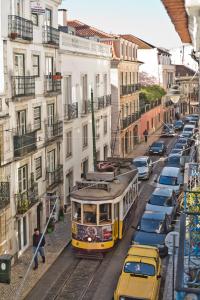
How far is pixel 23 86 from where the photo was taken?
24.9m

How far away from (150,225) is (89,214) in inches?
141

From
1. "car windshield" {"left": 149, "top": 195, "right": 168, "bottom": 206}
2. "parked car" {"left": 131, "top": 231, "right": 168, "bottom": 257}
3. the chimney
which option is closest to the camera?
"parked car" {"left": 131, "top": 231, "right": 168, "bottom": 257}

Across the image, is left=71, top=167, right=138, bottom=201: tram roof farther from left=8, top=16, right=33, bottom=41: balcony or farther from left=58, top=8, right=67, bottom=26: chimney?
left=58, top=8, right=67, bottom=26: chimney

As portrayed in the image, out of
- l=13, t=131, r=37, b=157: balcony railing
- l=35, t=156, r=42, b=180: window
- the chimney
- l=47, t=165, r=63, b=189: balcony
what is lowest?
l=47, t=165, r=63, b=189: balcony

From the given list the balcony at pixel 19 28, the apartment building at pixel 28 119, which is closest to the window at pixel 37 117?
the apartment building at pixel 28 119

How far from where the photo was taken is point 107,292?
19.9 meters

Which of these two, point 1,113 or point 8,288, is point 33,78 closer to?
point 1,113

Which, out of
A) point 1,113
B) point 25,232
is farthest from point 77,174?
point 1,113

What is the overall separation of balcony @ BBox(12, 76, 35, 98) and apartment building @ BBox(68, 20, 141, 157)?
832 inches

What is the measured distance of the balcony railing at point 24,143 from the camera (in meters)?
23.7

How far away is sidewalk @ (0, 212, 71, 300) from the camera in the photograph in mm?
20294

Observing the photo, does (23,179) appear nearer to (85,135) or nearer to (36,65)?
(36,65)

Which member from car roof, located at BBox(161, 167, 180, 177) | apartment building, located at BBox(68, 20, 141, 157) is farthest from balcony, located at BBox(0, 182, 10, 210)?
apartment building, located at BBox(68, 20, 141, 157)

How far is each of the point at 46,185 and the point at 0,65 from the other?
848cm
